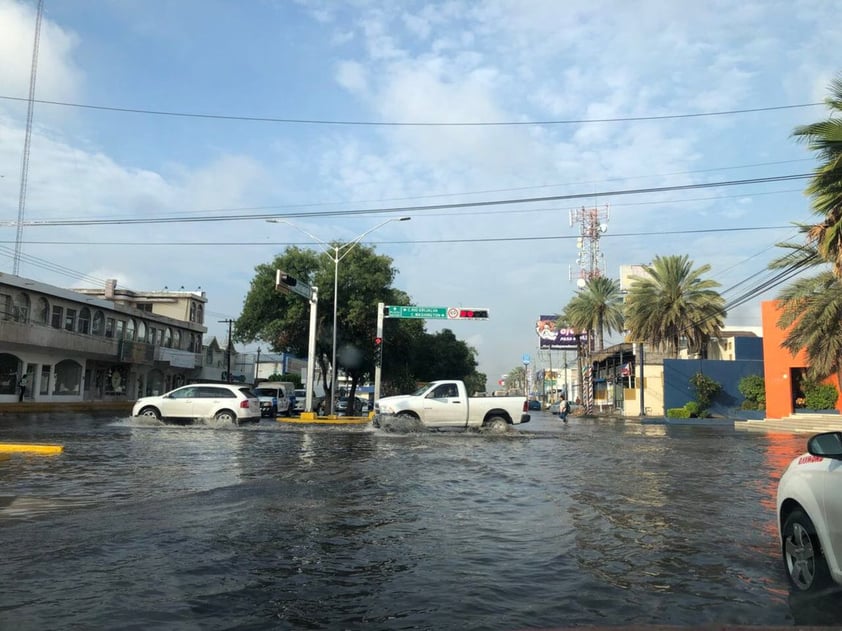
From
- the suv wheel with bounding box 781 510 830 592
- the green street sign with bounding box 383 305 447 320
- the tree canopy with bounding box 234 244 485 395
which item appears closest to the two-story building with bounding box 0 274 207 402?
the tree canopy with bounding box 234 244 485 395

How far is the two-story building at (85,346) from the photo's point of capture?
1435 inches

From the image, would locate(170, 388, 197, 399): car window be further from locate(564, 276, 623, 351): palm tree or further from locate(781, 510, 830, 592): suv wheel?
locate(564, 276, 623, 351): palm tree

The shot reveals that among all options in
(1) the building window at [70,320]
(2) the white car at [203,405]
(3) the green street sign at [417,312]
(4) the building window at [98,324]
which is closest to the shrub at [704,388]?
(3) the green street sign at [417,312]

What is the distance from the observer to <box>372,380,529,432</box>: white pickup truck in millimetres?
20328

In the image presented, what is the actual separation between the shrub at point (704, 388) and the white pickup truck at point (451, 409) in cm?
2882

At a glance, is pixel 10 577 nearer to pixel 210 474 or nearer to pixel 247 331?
pixel 210 474

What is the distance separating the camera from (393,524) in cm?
707

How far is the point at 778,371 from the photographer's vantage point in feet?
119

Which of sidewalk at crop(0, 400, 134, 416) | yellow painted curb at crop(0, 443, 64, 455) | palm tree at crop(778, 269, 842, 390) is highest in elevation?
palm tree at crop(778, 269, 842, 390)

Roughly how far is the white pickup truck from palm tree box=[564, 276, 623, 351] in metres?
33.5

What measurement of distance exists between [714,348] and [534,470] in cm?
Answer: 5027

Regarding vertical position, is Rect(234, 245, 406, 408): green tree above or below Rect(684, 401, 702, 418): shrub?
above

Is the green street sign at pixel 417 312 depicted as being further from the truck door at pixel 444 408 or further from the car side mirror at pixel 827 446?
the car side mirror at pixel 827 446

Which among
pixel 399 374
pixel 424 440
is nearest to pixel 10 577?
pixel 424 440
